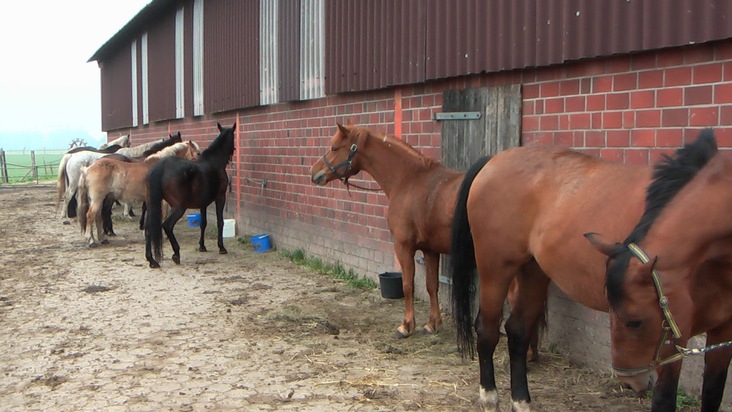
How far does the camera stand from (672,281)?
2691 millimetres

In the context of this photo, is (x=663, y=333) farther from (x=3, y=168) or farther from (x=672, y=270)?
(x=3, y=168)

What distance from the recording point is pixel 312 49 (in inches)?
373

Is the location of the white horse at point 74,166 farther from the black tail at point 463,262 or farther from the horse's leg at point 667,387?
→ the horse's leg at point 667,387

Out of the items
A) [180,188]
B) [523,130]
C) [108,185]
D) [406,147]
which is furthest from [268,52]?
[523,130]

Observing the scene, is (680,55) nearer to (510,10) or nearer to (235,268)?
(510,10)

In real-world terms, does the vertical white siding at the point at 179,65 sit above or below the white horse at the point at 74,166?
above

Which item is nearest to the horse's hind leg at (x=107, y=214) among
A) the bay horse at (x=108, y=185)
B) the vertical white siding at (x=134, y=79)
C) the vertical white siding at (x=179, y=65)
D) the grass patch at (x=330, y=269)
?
the bay horse at (x=108, y=185)

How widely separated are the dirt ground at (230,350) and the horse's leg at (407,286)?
10 centimetres

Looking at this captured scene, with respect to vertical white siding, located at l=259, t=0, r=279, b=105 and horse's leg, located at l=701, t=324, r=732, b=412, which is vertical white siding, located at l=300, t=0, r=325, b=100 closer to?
vertical white siding, located at l=259, t=0, r=279, b=105

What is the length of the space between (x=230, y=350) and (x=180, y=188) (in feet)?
16.2

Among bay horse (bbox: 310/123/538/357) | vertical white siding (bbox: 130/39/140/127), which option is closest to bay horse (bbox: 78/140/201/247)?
bay horse (bbox: 310/123/538/357)

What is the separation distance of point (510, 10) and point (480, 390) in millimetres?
3171

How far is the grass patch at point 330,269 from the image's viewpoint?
26.6ft

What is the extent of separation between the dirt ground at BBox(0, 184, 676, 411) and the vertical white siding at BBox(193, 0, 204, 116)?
6.39m
